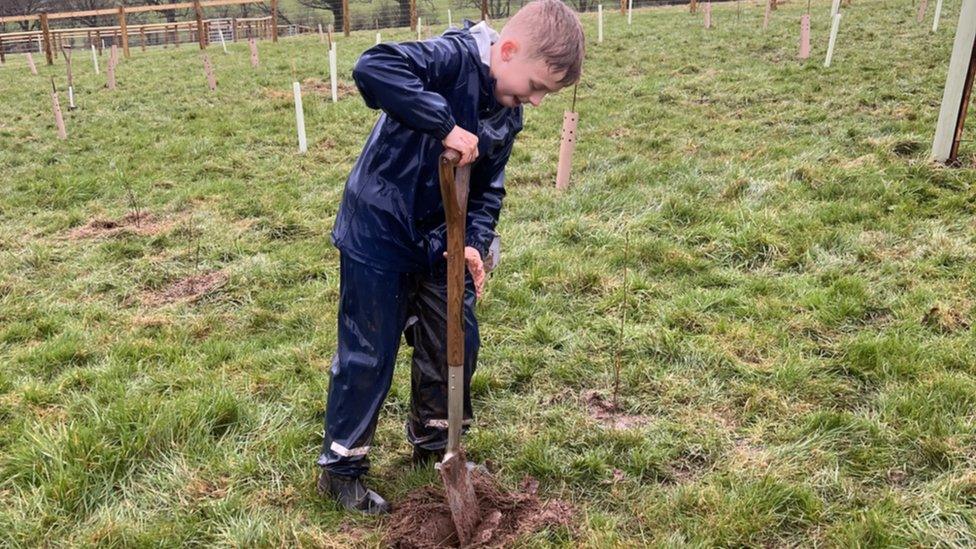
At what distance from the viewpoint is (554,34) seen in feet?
7.11

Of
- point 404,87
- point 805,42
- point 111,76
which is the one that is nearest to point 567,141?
point 404,87

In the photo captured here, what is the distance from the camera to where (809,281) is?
4645 millimetres

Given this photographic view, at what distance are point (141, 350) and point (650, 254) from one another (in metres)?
3.57

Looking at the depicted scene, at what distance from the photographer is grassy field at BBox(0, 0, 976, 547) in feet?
9.07

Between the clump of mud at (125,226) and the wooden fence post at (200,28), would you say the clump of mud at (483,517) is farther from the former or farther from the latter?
the wooden fence post at (200,28)

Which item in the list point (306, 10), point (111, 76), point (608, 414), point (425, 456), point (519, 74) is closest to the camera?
point (519, 74)

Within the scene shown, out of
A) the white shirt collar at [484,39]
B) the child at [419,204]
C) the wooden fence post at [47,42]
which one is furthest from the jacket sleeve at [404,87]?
the wooden fence post at [47,42]

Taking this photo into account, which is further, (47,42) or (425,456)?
(47,42)

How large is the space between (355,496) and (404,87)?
64.5 inches

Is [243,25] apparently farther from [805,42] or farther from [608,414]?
[608,414]

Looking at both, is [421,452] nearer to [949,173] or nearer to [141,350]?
[141,350]

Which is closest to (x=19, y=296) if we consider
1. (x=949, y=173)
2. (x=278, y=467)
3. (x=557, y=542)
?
(x=278, y=467)

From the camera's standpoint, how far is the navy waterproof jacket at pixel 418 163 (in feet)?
7.23

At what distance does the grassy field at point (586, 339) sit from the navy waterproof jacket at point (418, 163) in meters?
1.08
